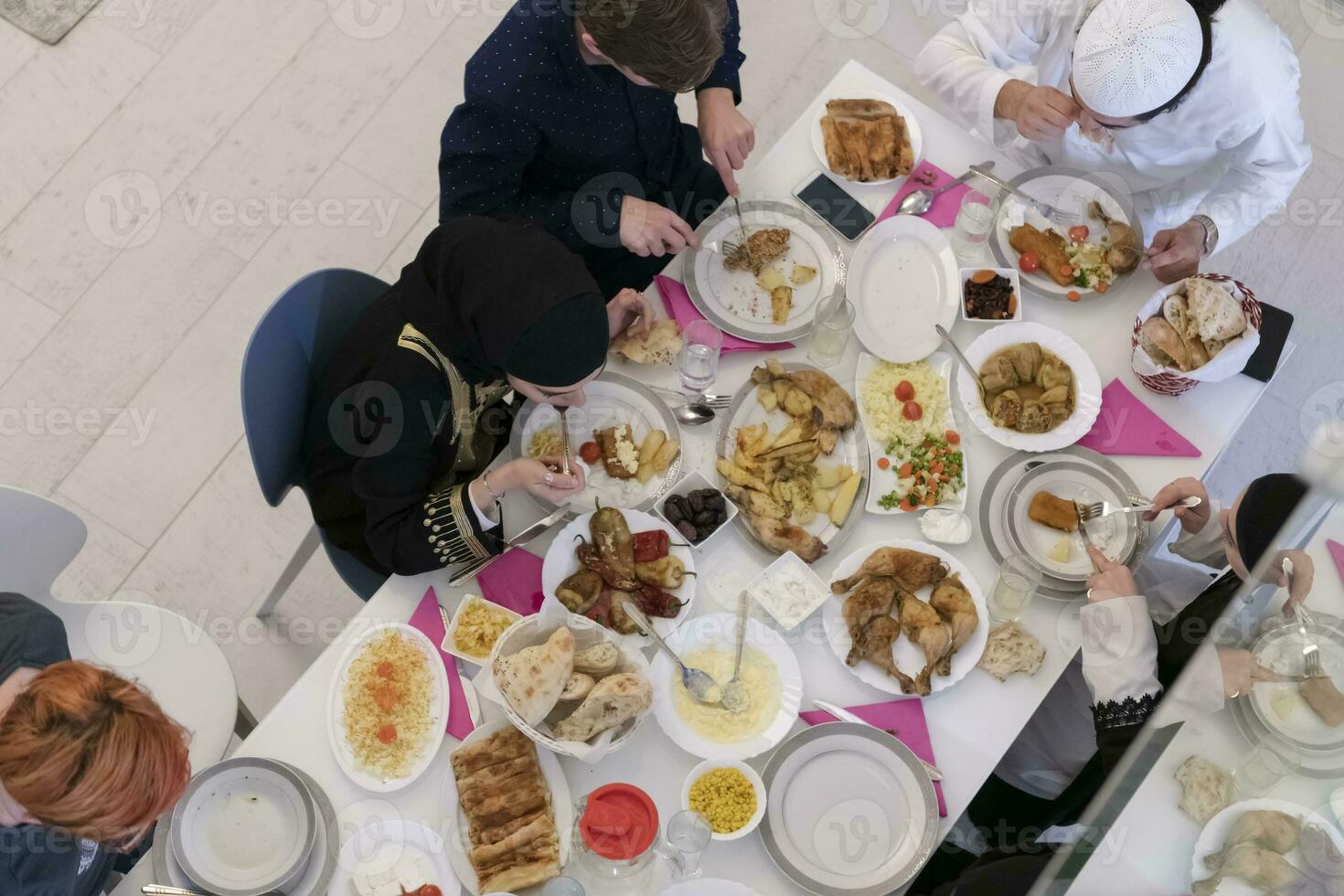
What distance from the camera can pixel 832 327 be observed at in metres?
2.22

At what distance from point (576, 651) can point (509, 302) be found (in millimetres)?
654

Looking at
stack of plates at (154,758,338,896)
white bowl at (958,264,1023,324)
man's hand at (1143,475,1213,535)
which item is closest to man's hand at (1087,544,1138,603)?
man's hand at (1143,475,1213,535)

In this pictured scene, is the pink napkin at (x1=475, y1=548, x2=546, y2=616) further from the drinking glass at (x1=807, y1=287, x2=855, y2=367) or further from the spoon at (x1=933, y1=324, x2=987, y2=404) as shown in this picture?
the spoon at (x1=933, y1=324, x2=987, y2=404)

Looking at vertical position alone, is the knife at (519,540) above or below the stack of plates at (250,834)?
above

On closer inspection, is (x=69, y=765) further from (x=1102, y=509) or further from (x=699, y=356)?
(x=1102, y=509)

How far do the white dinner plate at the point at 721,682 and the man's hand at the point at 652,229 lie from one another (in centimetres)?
87

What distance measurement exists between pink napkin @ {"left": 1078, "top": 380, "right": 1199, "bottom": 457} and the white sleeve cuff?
1.26 ft

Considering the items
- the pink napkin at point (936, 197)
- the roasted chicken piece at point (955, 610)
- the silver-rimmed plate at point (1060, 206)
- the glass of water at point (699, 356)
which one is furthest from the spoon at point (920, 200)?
the roasted chicken piece at point (955, 610)

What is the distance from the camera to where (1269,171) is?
244cm

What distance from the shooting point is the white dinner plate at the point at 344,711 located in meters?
1.88

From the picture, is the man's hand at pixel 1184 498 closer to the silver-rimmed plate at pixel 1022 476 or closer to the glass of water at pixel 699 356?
the silver-rimmed plate at pixel 1022 476

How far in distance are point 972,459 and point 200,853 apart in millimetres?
1726

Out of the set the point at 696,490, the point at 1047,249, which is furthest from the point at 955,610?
the point at 1047,249

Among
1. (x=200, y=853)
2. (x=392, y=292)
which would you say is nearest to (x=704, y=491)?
(x=392, y=292)
